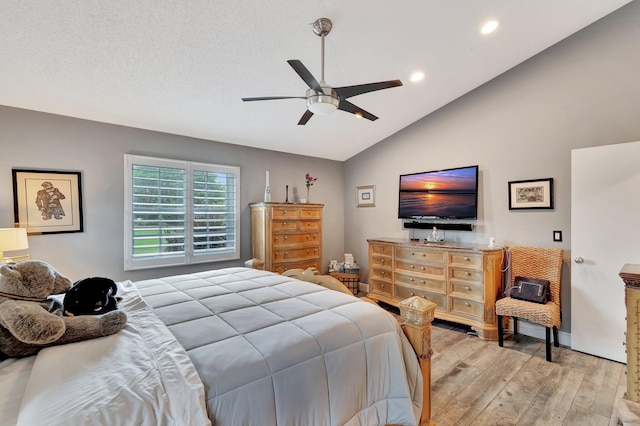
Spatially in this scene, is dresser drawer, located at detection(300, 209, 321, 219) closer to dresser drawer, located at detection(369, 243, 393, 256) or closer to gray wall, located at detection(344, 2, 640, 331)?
dresser drawer, located at detection(369, 243, 393, 256)

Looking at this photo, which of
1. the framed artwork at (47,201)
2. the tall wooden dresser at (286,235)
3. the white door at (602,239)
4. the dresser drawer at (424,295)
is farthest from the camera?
the tall wooden dresser at (286,235)

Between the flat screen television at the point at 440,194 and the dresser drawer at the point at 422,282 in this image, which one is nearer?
the dresser drawer at the point at 422,282

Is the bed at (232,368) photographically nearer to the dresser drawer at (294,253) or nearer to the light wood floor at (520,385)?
the light wood floor at (520,385)

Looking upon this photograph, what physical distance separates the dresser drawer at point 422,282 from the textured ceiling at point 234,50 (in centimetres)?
237

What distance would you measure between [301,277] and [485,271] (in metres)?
2.15

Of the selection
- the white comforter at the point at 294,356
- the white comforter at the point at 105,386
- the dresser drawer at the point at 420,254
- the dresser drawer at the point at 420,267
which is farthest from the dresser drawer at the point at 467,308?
the white comforter at the point at 105,386

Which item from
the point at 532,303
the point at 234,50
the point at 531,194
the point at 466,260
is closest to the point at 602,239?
the point at 531,194

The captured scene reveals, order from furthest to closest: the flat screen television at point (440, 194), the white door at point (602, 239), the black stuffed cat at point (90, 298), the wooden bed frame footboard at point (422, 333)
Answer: the flat screen television at point (440, 194) < the white door at point (602, 239) < the wooden bed frame footboard at point (422, 333) < the black stuffed cat at point (90, 298)

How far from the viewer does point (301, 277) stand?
256 cm

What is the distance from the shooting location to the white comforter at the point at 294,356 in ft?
3.54

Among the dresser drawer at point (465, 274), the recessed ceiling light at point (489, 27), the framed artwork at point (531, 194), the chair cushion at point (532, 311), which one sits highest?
the recessed ceiling light at point (489, 27)

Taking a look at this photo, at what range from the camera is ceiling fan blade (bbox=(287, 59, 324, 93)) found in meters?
1.81

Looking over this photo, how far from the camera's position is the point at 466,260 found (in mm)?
3408

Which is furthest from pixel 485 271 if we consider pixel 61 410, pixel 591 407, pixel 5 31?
pixel 5 31
